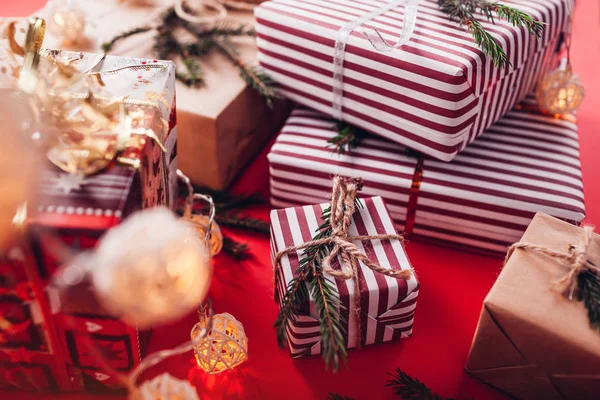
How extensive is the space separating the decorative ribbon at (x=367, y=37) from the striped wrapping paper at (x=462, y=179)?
0.39ft

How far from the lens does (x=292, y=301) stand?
1.03m

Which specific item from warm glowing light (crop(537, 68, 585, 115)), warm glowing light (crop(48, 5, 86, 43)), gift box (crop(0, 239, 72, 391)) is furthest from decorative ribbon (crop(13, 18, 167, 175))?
warm glowing light (crop(537, 68, 585, 115))

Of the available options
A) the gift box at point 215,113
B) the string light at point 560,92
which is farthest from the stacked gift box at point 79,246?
the string light at point 560,92

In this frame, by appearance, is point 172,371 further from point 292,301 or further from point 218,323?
point 292,301

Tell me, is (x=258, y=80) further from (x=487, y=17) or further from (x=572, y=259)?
(x=572, y=259)

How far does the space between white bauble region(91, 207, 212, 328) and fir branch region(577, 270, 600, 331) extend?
64 centimetres

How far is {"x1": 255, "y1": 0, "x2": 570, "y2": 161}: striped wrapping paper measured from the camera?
1.25m

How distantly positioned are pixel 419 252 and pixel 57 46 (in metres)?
1.12

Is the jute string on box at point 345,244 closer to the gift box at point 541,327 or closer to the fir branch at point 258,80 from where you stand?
the gift box at point 541,327

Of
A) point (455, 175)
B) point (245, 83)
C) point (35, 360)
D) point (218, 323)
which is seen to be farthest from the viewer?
point (245, 83)

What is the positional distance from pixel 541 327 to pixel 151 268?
0.64 metres

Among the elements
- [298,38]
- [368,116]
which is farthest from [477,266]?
[298,38]

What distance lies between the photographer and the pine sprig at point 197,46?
148cm

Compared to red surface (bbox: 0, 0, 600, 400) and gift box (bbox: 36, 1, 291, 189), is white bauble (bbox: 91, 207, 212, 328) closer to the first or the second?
red surface (bbox: 0, 0, 600, 400)
